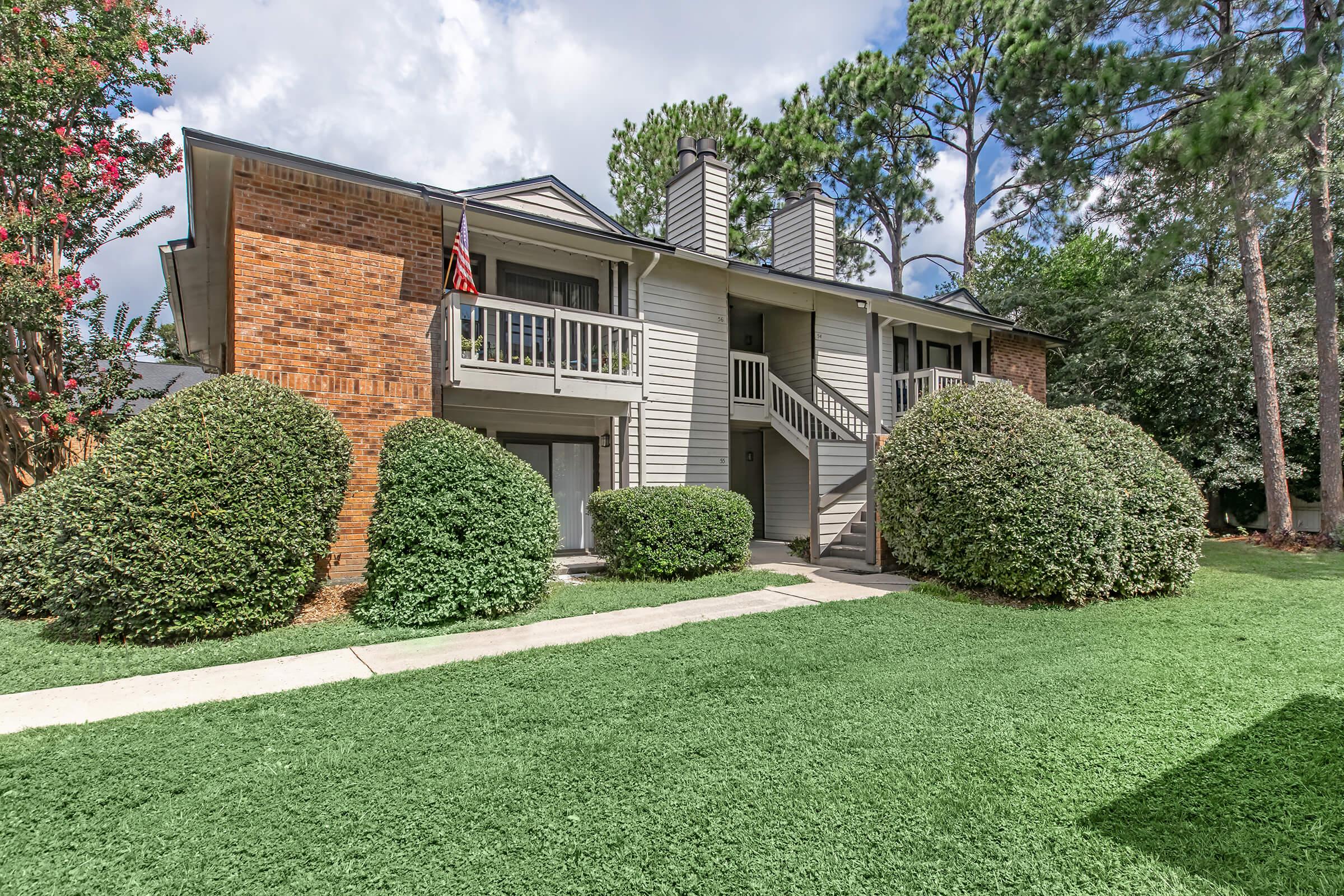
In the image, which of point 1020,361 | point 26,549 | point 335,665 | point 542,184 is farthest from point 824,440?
point 26,549

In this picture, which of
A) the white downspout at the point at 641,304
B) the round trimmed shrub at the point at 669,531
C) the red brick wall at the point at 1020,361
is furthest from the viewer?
the red brick wall at the point at 1020,361

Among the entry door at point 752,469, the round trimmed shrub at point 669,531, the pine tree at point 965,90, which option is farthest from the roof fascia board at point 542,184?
the pine tree at point 965,90

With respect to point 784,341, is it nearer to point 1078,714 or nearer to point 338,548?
point 338,548

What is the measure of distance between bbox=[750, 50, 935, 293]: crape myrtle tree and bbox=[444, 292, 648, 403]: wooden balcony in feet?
55.1

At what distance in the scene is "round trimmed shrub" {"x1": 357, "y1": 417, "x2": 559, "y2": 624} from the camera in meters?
5.98

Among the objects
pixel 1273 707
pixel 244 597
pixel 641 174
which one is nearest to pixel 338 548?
pixel 244 597

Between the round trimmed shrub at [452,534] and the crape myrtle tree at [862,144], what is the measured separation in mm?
20483

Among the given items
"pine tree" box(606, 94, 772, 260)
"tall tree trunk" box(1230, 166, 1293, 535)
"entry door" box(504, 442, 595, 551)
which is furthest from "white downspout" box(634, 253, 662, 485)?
"pine tree" box(606, 94, 772, 260)

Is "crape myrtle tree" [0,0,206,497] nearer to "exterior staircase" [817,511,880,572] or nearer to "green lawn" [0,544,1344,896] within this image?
"green lawn" [0,544,1344,896]

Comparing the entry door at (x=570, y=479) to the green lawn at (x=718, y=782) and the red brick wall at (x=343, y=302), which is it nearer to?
the red brick wall at (x=343, y=302)

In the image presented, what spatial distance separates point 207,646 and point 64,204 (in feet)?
24.2

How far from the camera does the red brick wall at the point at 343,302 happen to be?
738cm

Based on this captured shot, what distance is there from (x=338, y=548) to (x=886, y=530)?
6842 millimetres

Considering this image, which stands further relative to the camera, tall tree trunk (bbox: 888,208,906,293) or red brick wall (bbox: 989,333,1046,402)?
tall tree trunk (bbox: 888,208,906,293)
